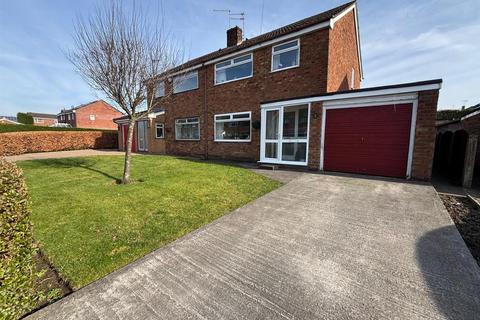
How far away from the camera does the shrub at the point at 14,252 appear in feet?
5.24

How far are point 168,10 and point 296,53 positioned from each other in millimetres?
5165

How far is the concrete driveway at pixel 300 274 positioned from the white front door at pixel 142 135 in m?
14.7

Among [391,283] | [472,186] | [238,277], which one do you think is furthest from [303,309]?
[472,186]

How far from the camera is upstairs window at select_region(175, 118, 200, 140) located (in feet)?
43.6

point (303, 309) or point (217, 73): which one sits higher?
point (217, 73)

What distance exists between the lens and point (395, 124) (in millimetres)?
6441

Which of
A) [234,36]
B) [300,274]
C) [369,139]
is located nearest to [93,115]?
[234,36]

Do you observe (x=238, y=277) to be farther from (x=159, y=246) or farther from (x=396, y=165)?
(x=396, y=165)

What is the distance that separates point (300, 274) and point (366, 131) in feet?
19.9

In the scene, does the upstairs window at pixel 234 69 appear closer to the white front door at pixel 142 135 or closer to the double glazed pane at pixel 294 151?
the double glazed pane at pixel 294 151

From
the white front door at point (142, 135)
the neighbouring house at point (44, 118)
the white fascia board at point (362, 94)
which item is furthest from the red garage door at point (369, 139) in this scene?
the neighbouring house at point (44, 118)

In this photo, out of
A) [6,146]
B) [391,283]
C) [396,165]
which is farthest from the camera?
[6,146]

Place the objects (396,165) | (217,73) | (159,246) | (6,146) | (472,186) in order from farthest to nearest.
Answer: (6,146) → (217,73) → (396,165) → (472,186) → (159,246)

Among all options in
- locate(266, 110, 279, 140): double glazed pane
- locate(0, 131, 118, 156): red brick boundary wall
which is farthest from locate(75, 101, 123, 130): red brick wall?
locate(266, 110, 279, 140): double glazed pane
